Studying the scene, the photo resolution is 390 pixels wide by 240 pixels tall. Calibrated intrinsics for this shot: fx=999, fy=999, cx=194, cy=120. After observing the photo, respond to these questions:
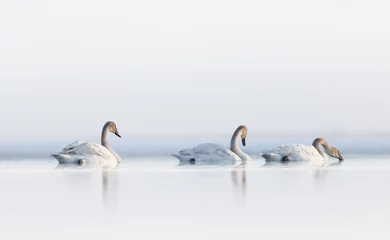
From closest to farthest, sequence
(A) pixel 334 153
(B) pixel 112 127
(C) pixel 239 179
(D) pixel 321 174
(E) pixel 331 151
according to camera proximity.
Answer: (C) pixel 239 179 → (D) pixel 321 174 → (A) pixel 334 153 → (E) pixel 331 151 → (B) pixel 112 127

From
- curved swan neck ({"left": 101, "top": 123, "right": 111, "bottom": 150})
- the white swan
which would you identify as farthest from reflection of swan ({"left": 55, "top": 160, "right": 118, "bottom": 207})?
curved swan neck ({"left": 101, "top": 123, "right": 111, "bottom": 150})

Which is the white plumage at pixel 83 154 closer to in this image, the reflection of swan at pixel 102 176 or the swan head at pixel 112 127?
the reflection of swan at pixel 102 176

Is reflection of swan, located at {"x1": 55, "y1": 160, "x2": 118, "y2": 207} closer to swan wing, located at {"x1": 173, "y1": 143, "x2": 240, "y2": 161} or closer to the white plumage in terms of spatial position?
the white plumage

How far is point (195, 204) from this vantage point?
1285 cm

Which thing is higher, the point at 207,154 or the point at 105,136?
the point at 105,136

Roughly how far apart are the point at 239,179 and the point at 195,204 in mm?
4790

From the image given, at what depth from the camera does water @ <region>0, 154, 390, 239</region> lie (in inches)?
405

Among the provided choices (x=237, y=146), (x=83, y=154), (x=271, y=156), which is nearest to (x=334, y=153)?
(x=237, y=146)

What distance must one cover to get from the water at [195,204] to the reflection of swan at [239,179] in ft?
0.06

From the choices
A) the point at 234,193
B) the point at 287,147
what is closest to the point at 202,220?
the point at 234,193

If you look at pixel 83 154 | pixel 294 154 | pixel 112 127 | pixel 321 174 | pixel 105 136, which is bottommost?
pixel 321 174

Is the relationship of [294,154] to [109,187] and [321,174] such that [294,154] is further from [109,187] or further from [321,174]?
[109,187]

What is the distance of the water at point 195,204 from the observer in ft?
33.8

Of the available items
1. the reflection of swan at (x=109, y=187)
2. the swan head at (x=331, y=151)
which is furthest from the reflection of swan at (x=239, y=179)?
the swan head at (x=331, y=151)
